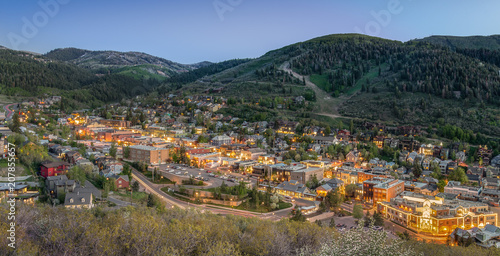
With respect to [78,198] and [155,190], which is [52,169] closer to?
[78,198]

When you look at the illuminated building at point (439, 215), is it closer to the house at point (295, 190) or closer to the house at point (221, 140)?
the house at point (295, 190)

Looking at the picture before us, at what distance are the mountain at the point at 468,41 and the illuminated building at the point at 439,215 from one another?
88.1 metres

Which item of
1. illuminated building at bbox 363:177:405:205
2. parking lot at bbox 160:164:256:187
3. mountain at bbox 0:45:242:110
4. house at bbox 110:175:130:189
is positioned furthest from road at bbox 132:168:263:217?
mountain at bbox 0:45:242:110

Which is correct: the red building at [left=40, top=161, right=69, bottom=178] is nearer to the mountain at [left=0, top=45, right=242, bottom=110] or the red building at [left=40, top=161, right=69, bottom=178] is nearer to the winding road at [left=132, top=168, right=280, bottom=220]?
the winding road at [left=132, top=168, right=280, bottom=220]

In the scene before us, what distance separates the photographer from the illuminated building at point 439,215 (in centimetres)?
1848

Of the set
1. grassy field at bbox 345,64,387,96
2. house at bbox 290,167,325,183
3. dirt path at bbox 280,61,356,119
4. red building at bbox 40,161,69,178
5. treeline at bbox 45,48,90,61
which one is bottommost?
house at bbox 290,167,325,183

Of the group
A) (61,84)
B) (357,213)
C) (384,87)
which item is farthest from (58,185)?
(61,84)

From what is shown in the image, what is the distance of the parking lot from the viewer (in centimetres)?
2597

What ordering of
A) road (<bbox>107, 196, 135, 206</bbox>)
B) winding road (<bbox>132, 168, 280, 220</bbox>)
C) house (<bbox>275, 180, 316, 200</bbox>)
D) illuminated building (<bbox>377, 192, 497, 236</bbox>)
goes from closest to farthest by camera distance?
road (<bbox>107, 196, 135, 206</bbox>) → illuminated building (<bbox>377, 192, 497, 236</bbox>) → winding road (<bbox>132, 168, 280, 220</bbox>) → house (<bbox>275, 180, 316, 200</bbox>)

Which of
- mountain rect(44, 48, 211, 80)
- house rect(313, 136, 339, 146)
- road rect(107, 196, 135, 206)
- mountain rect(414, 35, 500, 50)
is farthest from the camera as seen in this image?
mountain rect(44, 48, 211, 80)

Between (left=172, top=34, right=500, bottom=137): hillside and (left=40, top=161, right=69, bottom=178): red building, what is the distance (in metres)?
31.0

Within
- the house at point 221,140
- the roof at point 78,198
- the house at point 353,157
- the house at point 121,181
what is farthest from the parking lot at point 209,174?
the house at point 353,157

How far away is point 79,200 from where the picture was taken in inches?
632

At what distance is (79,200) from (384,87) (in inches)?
2012
